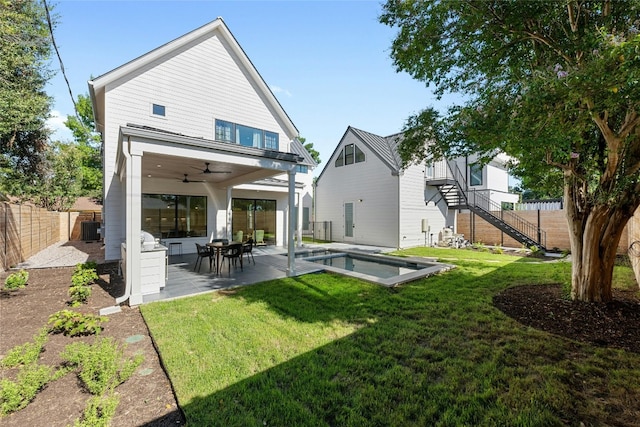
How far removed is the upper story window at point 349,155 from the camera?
627 inches

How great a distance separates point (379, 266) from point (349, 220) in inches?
256

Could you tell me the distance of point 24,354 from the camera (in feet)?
11.6

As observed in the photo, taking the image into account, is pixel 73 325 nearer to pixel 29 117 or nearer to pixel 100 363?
pixel 100 363

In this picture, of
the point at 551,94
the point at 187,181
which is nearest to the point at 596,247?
the point at 551,94

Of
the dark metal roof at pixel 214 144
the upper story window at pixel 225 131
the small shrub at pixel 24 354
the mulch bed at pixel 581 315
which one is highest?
the upper story window at pixel 225 131

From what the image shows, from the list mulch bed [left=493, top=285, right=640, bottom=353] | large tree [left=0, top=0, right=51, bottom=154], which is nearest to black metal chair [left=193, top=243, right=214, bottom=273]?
large tree [left=0, top=0, right=51, bottom=154]

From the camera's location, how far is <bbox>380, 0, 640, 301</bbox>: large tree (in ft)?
11.9

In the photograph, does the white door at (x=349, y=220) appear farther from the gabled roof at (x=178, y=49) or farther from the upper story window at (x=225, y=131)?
the upper story window at (x=225, y=131)

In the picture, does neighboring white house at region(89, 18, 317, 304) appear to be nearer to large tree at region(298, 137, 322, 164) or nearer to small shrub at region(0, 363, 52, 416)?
small shrub at region(0, 363, 52, 416)

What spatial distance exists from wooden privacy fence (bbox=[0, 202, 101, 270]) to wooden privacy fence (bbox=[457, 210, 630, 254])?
19743 millimetres

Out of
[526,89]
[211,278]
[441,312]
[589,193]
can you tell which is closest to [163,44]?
[211,278]

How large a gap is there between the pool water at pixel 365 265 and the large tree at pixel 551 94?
4.40 meters

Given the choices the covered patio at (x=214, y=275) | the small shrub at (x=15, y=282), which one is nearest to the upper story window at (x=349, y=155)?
the covered patio at (x=214, y=275)

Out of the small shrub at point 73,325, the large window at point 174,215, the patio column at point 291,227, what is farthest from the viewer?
the large window at point 174,215
